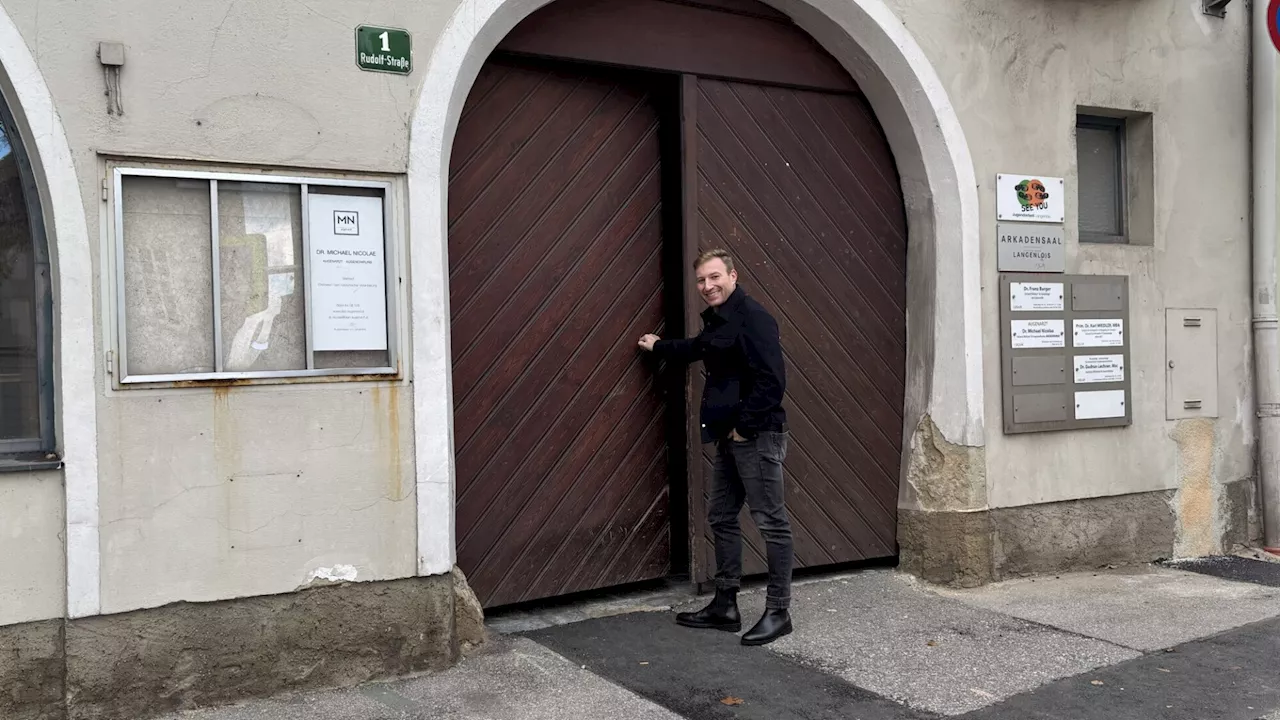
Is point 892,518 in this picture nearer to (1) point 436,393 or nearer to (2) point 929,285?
(2) point 929,285

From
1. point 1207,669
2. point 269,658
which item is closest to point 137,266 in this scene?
point 269,658

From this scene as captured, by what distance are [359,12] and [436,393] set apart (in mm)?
1565

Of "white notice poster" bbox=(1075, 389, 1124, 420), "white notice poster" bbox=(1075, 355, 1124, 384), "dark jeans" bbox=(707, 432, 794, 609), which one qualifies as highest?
"white notice poster" bbox=(1075, 355, 1124, 384)

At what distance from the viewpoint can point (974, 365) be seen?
6.12 meters

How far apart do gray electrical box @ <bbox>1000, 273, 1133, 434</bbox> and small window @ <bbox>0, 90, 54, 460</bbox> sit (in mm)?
4705

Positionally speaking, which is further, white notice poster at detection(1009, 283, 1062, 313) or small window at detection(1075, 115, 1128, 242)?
small window at detection(1075, 115, 1128, 242)

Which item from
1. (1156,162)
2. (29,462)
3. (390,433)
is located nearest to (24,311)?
(29,462)

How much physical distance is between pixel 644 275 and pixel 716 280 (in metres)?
0.86

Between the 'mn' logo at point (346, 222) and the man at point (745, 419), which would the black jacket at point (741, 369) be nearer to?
the man at point (745, 419)

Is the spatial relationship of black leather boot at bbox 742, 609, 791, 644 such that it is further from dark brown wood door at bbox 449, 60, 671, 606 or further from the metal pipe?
the metal pipe

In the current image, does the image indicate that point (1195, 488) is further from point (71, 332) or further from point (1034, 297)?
point (71, 332)

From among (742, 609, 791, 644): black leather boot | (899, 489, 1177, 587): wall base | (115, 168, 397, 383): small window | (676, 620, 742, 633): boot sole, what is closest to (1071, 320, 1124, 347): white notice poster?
(899, 489, 1177, 587): wall base

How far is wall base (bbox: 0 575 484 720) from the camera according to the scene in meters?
3.96

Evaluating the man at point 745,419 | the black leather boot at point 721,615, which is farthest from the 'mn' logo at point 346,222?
the black leather boot at point 721,615
